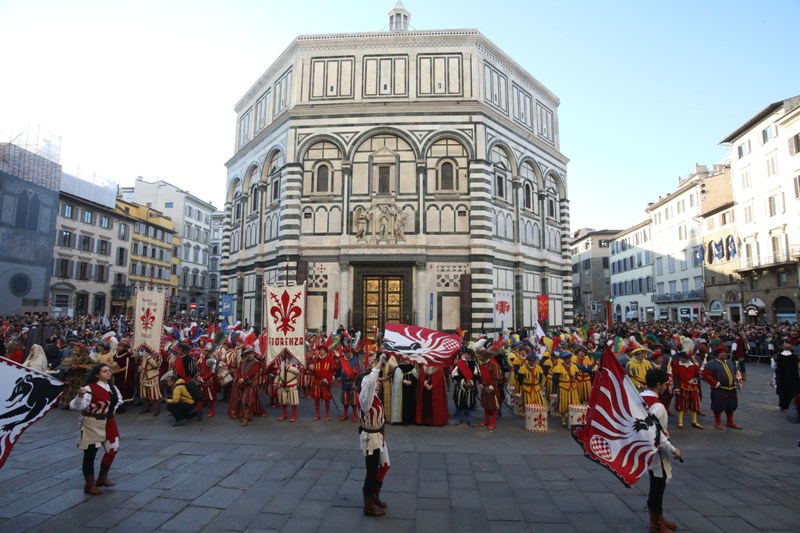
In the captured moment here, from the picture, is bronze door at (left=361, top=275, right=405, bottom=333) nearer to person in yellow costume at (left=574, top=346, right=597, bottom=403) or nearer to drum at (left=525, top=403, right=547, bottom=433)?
person in yellow costume at (left=574, top=346, right=597, bottom=403)

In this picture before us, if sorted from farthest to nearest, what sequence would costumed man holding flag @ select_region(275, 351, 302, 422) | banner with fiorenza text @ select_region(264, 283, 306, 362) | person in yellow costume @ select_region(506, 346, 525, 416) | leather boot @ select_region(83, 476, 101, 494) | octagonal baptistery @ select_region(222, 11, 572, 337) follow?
1. octagonal baptistery @ select_region(222, 11, 572, 337)
2. person in yellow costume @ select_region(506, 346, 525, 416)
3. banner with fiorenza text @ select_region(264, 283, 306, 362)
4. costumed man holding flag @ select_region(275, 351, 302, 422)
5. leather boot @ select_region(83, 476, 101, 494)

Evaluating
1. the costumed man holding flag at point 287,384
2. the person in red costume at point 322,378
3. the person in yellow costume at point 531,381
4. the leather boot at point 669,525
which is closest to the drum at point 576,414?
the person in yellow costume at point 531,381

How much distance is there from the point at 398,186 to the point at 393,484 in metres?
18.7

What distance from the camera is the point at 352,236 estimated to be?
76.2ft

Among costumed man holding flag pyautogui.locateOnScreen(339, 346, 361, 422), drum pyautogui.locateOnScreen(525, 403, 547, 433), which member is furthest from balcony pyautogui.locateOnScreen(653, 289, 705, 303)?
costumed man holding flag pyautogui.locateOnScreen(339, 346, 361, 422)

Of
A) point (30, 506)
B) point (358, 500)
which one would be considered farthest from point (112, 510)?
point (358, 500)

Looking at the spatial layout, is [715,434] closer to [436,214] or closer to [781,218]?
[436,214]

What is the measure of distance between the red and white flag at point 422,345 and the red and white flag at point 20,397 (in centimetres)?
569

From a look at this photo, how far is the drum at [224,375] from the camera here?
35.8ft

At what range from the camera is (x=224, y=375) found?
436 inches

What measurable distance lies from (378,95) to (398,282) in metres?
10.7

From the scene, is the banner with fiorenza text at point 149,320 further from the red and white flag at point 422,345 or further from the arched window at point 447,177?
the arched window at point 447,177

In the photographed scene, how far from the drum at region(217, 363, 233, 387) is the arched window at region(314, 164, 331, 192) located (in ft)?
47.0

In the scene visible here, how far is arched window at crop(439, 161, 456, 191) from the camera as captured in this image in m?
23.5
